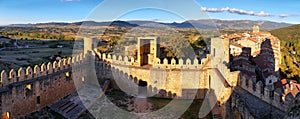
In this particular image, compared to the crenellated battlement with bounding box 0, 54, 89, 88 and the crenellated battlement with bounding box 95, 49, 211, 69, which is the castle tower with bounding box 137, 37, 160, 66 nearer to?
the crenellated battlement with bounding box 95, 49, 211, 69

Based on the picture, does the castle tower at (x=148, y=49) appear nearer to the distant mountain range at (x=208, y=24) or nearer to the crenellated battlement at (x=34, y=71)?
the crenellated battlement at (x=34, y=71)

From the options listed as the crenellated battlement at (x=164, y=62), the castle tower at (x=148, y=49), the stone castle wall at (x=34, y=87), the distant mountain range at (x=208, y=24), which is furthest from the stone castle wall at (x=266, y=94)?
the distant mountain range at (x=208, y=24)

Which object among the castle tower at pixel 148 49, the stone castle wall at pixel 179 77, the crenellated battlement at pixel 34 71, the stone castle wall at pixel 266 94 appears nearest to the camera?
the stone castle wall at pixel 266 94

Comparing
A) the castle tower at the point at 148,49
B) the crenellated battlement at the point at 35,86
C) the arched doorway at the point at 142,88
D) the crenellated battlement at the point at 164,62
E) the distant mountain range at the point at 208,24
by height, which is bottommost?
the arched doorway at the point at 142,88

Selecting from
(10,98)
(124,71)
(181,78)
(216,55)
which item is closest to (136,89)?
(124,71)

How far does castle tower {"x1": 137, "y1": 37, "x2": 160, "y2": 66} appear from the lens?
18859 mm

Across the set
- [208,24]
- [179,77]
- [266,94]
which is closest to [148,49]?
[179,77]

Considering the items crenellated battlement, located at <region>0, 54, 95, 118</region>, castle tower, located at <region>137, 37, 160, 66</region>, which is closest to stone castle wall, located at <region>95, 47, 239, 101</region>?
castle tower, located at <region>137, 37, 160, 66</region>

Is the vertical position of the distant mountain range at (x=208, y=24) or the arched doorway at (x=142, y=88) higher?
the distant mountain range at (x=208, y=24)

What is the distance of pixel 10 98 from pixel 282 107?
9.94 meters

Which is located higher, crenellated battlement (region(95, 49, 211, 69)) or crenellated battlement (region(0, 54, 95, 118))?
crenellated battlement (region(95, 49, 211, 69))

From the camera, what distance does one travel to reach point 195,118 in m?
14.3

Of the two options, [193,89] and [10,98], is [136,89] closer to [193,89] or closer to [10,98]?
[193,89]

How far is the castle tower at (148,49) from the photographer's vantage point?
1886cm
